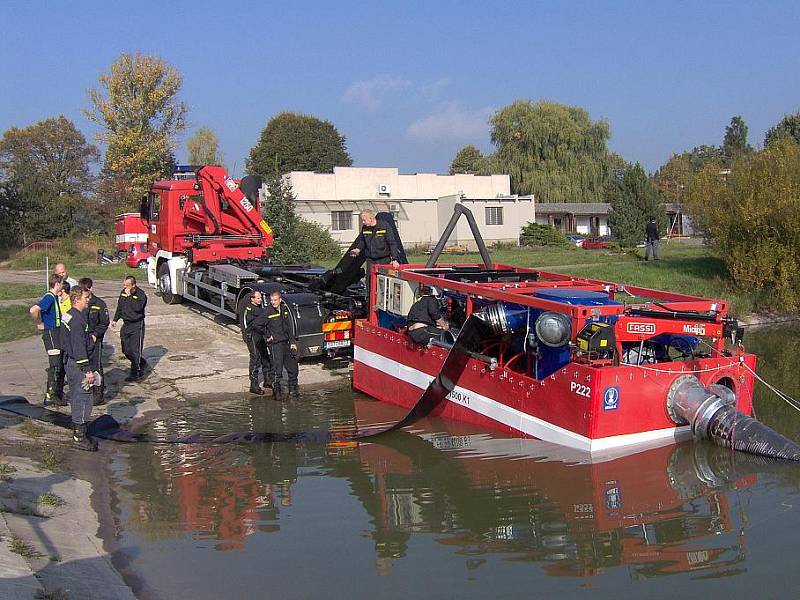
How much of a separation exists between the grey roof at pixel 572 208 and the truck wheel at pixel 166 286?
42068mm

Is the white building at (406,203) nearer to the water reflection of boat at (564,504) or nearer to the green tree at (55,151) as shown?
the green tree at (55,151)

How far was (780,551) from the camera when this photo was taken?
5.82 meters

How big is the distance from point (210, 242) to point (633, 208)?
31.0 m

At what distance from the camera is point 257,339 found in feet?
39.1

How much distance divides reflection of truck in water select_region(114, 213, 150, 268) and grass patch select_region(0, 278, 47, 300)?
5784mm

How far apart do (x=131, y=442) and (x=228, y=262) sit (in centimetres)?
851

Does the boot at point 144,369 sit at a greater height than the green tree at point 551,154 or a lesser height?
lesser

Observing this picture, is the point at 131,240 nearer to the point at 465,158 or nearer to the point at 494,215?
the point at 494,215

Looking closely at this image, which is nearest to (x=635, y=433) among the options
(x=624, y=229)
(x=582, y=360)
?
(x=582, y=360)

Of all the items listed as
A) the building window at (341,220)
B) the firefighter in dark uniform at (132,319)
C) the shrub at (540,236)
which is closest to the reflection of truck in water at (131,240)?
the building window at (341,220)

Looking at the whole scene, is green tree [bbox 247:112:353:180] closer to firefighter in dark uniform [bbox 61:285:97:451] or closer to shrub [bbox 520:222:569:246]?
shrub [bbox 520:222:569:246]

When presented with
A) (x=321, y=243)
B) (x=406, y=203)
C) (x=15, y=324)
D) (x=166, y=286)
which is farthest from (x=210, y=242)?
(x=406, y=203)

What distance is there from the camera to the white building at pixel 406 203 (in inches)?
1780

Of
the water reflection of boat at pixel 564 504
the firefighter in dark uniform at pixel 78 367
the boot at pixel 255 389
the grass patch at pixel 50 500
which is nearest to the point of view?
the water reflection of boat at pixel 564 504
